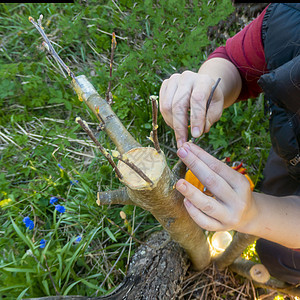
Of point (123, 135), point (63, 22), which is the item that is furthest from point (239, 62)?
point (63, 22)

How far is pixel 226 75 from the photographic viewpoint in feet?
4.49

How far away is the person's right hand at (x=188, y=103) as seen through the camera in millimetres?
986

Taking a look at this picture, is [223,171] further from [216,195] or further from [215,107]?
[215,107]

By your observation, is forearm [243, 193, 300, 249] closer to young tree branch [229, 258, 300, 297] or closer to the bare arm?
the bare arm

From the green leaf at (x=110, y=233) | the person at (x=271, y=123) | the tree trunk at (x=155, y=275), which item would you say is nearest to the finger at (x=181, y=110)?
the person at (x=271, y=123)

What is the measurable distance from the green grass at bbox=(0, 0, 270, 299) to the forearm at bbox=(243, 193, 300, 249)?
856mm


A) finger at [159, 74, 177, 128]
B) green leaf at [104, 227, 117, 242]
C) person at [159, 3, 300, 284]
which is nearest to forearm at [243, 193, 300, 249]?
person at [159, 3, 300, 284]

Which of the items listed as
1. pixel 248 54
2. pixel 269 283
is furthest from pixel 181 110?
pixel 269 283

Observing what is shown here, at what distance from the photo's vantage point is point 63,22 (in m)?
2.87

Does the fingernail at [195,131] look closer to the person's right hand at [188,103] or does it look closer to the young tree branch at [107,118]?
the person's right hand at [188,103]

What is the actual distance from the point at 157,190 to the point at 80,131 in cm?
185

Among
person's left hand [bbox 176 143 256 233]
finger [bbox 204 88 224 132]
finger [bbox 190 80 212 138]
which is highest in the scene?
finger [bbox 190 80 212 138]

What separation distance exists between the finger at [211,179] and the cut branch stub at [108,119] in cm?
21

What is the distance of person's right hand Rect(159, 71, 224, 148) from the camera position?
0.99m
